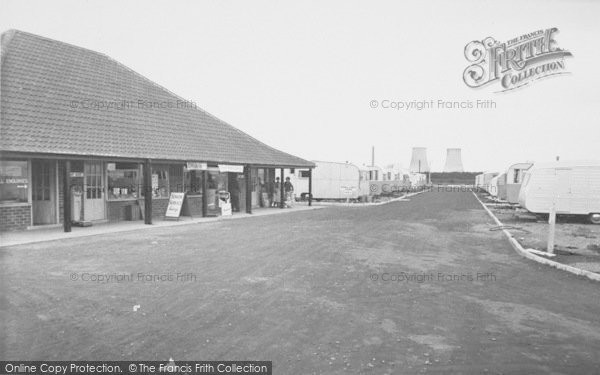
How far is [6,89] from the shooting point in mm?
14484

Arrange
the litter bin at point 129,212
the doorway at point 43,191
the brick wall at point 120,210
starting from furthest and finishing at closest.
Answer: the litter bin at point 129,212 < the brick wall at point 120,210 < the doorway at point 43,191

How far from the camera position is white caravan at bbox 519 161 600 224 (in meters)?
17.3

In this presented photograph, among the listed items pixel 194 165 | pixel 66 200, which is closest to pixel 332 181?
pixel 194 165

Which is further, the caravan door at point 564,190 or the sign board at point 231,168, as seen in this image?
the sign board at point 231,168

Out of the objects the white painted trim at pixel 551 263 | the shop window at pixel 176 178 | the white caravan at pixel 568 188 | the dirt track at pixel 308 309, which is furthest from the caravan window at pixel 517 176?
the shop window at pixel 176 178

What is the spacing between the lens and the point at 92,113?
1681cm

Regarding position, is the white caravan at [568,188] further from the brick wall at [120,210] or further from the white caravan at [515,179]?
the brick wall at [120,210]

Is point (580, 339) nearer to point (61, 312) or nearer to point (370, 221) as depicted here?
point (61, 312)

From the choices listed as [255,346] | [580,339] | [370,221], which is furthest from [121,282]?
[370,221]

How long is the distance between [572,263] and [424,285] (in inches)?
153

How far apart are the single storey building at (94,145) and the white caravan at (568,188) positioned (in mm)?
11585

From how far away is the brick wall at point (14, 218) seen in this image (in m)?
13.5

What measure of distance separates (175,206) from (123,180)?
2184 millimetres

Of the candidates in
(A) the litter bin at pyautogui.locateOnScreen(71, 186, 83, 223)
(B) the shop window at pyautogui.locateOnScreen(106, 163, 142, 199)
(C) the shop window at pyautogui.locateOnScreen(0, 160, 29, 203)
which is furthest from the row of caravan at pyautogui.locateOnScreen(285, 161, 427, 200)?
(C) the shop window at pyautogui.locateOnScreen(0, 160, 29, 203)
